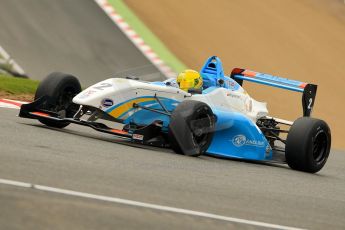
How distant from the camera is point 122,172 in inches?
295

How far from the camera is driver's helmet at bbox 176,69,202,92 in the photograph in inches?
420

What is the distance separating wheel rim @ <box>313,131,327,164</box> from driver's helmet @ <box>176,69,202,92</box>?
5.25 feet

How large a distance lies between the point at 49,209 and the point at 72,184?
1.01 meters

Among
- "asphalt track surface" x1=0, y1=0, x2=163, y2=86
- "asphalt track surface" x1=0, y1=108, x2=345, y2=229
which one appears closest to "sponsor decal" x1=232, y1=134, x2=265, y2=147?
"asphalt track surface" x1=0, y1=108, x2=345, y2=229

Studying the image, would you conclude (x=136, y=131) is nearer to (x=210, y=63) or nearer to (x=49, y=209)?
(x=210, y=63)

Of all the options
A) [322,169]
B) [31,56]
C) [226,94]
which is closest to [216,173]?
[226,94]

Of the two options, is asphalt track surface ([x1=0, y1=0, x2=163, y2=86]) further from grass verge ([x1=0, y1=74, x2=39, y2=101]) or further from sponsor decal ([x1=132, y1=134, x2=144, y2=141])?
sponsor decal ([x1=132, y1=134, x2=144, y2=141])

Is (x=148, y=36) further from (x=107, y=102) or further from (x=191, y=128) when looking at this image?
(x=191, y=128)

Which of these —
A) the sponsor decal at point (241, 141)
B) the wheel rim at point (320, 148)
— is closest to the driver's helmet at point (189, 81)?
the sponsor decal at point (241, 141)


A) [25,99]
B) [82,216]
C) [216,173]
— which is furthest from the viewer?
[25,99]

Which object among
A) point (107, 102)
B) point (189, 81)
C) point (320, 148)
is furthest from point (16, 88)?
point (320, 148)

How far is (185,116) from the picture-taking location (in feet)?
31.3

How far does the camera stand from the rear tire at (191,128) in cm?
958

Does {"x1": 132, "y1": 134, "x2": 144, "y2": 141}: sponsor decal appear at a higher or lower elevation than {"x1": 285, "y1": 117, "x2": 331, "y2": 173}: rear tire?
lower
